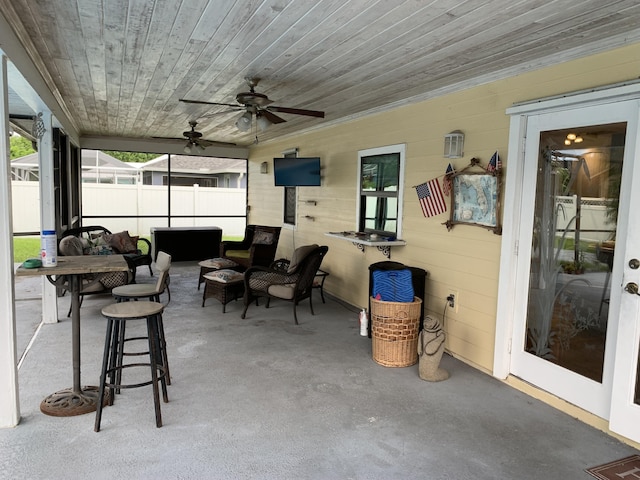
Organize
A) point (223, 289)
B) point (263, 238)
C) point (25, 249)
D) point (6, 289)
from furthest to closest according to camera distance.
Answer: point (25, 249) → point (263, 238) → point (223, 289) → point (6, 289)

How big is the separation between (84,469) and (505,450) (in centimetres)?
226

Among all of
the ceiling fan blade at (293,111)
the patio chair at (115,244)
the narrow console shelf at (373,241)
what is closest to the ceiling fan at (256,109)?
the ceiling fan blade at (293,111)

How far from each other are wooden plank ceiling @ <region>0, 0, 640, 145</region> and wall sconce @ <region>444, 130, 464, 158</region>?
1.46ft

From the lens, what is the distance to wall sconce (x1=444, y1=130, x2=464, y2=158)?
3777mm

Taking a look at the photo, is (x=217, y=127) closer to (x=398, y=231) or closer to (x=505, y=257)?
(x=398, y=231)

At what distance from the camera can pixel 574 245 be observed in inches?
118

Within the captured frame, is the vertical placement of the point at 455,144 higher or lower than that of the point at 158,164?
lower

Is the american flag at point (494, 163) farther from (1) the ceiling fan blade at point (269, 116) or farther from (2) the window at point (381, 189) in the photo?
(1) the ceiling fan blade at point (269, 116)

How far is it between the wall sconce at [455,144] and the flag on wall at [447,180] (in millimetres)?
134

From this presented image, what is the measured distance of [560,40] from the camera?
8.87 ft

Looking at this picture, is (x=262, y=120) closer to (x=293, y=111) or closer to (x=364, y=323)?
(x=293, y=111)

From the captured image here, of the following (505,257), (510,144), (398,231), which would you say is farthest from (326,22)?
(398,231)

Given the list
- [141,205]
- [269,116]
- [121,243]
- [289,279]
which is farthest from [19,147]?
[269,116]

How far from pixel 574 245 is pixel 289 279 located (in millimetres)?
2926
